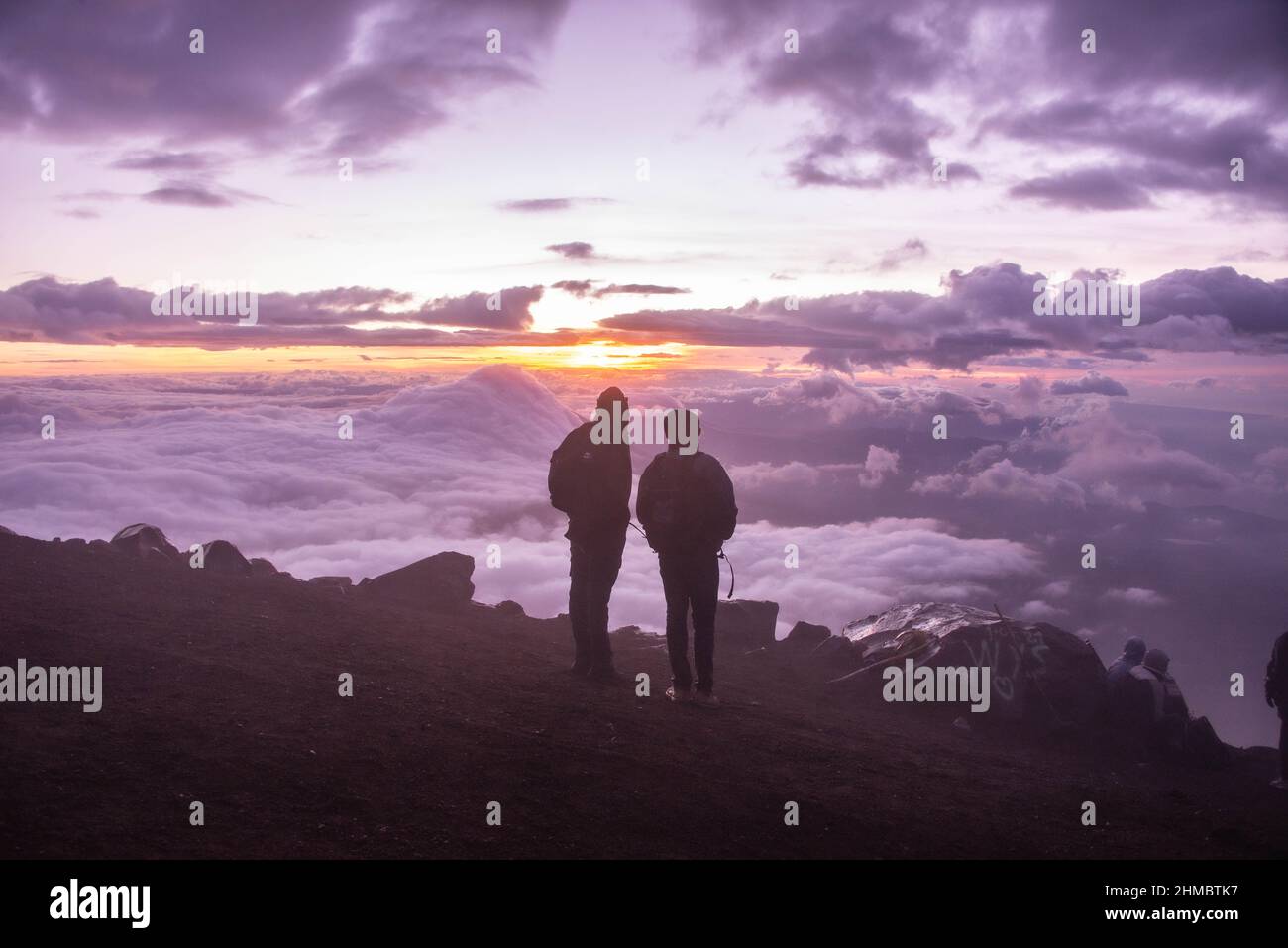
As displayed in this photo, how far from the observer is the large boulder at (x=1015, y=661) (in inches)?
440

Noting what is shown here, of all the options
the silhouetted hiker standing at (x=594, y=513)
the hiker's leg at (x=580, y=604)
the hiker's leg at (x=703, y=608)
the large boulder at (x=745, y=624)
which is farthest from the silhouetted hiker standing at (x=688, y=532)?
the large boulder at (x=745, y=624)

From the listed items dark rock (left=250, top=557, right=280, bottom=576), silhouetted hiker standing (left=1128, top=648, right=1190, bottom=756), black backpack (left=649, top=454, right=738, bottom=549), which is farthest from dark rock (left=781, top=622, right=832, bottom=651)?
dark rock (left=250, top=557, right=280, bottom=576)

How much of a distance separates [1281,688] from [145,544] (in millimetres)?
16630

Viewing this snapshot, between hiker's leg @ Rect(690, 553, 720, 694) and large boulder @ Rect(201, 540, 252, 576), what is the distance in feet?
28.5

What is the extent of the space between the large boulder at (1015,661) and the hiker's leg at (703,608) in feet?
12.3

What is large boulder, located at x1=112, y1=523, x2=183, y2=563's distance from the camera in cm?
1491

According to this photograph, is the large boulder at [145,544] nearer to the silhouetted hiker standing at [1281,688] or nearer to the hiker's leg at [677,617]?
the hiker's leg at [677,617]

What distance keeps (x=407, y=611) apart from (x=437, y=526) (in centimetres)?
9475

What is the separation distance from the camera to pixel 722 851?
18.9 feet

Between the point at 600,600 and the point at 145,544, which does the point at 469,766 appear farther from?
the point at 145,544

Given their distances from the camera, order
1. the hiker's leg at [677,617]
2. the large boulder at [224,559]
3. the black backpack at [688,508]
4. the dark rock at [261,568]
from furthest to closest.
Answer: the dark rock at [261,568]
the large boulder at [224,559]
the hiker's leg at [677,617]
the black backpack at [688,508]

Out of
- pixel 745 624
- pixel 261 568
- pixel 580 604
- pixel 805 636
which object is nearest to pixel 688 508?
pixel 580 604
